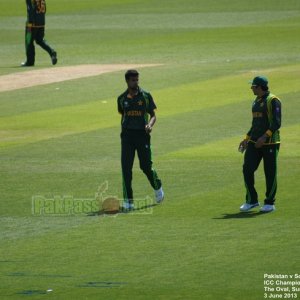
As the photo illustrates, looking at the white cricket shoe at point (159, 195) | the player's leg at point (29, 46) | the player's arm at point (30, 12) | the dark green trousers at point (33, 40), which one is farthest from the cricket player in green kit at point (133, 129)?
the player's arm at point (30, 12)

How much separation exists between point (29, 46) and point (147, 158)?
735 inches

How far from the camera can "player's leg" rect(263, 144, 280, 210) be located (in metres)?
17.9

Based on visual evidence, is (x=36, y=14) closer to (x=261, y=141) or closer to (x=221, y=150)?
(x=221, y=150)

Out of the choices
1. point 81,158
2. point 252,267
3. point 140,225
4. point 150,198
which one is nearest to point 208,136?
point 81,158

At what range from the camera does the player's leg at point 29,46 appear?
3638 centimetres

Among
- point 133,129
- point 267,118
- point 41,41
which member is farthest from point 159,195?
point 41,41

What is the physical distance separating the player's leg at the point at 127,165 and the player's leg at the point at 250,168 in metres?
1.77

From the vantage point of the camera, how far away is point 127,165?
60.7 feet

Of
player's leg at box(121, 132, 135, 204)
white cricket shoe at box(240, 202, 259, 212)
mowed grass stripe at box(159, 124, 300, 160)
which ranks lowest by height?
white cricket shoe at box(240, 202, 259, 212)

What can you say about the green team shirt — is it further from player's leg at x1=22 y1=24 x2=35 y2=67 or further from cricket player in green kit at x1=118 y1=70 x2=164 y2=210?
player's leg at x1=22 y1=24 x2=35 y2=67

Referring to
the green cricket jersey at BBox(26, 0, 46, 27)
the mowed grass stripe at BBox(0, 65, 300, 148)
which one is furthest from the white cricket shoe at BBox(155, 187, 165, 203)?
the green cricket jersey at BBox(26, 0, 46, 27)

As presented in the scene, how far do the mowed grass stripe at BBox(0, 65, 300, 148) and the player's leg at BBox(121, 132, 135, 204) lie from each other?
710 cm

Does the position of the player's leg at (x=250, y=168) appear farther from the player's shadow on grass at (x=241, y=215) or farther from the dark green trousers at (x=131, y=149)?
the dark green trousers at (x=131, y=149)

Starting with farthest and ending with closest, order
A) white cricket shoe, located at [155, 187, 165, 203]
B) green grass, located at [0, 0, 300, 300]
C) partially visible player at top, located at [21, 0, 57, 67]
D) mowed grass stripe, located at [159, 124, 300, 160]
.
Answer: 1. partially visible player at top, located at [21, 0, 57, 67]
2. mowed grass stripe, located at [159, 124, 300, 160]
3. white cricket shoe, located at [155, 187, 165, 203]
4. green grass, located at [0, 0, 300, 300]
